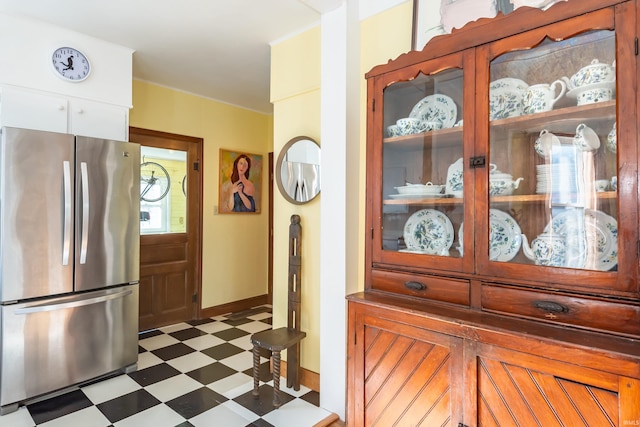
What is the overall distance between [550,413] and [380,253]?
33.4 inches

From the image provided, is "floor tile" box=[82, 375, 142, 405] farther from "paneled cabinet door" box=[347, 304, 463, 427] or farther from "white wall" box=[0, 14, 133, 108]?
"white wall" box=[0, 14, 133, 108]

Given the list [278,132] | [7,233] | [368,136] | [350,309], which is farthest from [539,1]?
[7,233]

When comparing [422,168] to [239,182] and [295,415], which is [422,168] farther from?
[239,182]

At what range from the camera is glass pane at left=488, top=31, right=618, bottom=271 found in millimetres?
1137

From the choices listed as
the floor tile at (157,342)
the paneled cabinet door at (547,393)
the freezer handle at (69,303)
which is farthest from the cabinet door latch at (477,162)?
the floor tile at (157,342)

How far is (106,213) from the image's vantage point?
2.55m

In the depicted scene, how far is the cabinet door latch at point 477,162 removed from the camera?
1341 mm

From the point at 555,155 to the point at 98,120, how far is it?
10.1 feet

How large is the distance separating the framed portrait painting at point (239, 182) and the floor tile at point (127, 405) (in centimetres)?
224

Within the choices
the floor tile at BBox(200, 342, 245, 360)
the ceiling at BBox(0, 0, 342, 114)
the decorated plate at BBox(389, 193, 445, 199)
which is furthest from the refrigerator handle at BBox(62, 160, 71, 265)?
the decorated plate at BBox(389, 193, 445, 199)

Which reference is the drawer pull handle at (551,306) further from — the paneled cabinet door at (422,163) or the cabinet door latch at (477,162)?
the cabinet door latch at (477,162)

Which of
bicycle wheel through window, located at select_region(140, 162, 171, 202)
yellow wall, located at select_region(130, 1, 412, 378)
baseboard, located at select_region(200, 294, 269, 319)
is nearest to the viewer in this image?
yellow wall, located at select_region(130, 1, 412, 378)

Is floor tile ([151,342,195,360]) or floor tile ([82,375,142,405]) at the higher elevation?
floor tile ([151,342,195,360])

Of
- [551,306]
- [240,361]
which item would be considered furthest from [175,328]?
[551,306]
